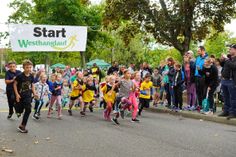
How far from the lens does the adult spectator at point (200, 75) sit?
14141 mm

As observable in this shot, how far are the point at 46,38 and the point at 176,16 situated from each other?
652cm

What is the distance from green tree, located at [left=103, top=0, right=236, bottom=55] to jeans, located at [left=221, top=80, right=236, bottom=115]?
24.6ft

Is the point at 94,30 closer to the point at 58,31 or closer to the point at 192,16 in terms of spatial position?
the point at 58,31

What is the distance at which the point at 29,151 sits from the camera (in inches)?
321

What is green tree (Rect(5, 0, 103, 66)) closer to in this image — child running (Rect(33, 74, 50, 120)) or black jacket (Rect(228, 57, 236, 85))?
child running (Rect(33, 74, 50, 120))

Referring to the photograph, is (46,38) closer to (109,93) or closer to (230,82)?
(109,93)

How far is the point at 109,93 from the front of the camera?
43.7 feet

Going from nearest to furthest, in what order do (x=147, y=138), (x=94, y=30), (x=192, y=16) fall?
(x=147, y=138) < (x=192, y=16) < (x=94, y=30)

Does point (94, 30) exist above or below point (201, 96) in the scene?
above

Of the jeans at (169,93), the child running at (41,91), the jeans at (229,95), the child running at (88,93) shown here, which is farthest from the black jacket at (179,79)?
the child running at (41,91)

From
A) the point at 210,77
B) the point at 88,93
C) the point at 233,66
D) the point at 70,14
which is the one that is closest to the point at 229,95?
the point at 233,66

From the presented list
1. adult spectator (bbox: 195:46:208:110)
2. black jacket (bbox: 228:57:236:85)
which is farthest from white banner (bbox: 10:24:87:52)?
black jacket (bbox: 228:57:236:85)

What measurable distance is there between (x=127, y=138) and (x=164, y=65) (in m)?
8.26

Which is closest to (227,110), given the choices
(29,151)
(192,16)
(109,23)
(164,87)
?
(164,87)
